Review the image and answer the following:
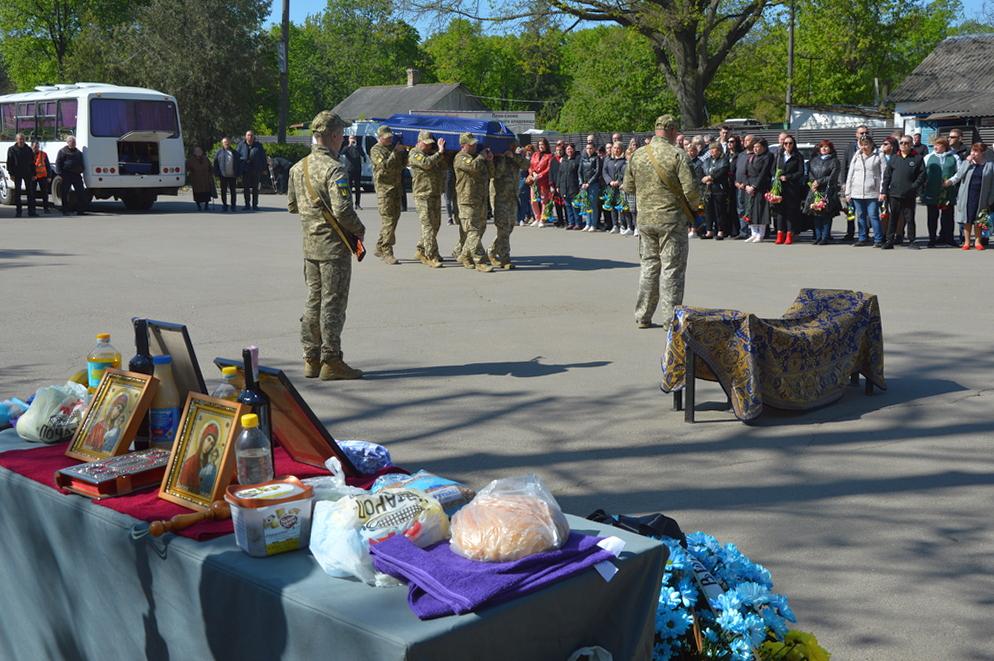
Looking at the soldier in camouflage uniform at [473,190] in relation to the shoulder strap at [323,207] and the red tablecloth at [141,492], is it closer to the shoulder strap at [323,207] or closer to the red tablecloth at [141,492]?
the shoulder strap at [323,207]

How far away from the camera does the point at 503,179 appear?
1631 cm

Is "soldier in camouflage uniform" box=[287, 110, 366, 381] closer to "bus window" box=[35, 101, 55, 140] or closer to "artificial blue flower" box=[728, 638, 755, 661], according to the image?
"artificial blue flower" box=[728, 638, 755, 661]

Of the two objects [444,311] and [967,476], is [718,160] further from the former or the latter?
[967,476]

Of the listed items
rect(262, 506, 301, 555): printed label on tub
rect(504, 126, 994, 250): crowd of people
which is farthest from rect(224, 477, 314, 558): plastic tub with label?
rect(504, 126, 994, 250): crowd of people

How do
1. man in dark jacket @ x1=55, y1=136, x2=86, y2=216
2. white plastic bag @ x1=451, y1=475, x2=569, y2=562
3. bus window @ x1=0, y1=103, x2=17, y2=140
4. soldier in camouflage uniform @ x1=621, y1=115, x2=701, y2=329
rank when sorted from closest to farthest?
white plastic bag @ x1=451, y1=475, x2=569, y2=562 → soldier in camouflage uniform @ x1=621, y1=115, x2=701, y2=329 → man in dark jacket @ x1=55, y1=136, x2=86, y2=216 → bus window @ x1=0, y1=103, x2=17, y2=140

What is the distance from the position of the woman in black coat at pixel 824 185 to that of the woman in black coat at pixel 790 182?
18cm

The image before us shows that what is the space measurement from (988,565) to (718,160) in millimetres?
16403

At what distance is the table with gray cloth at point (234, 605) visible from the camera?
2537 mm

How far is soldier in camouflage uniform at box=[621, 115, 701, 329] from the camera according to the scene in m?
10.2

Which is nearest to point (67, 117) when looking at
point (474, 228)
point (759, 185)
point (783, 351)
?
point (474, 228)

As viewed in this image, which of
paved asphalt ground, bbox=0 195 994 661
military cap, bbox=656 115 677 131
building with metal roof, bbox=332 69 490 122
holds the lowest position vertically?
paved asphalt ground, bbox=0 195 994 661

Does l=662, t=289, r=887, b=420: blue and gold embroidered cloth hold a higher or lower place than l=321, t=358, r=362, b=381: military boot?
higher

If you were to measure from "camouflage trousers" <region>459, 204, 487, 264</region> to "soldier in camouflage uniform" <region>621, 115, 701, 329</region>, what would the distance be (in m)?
5.46

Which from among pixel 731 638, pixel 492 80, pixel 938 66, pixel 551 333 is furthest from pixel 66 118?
pixel 492 80
